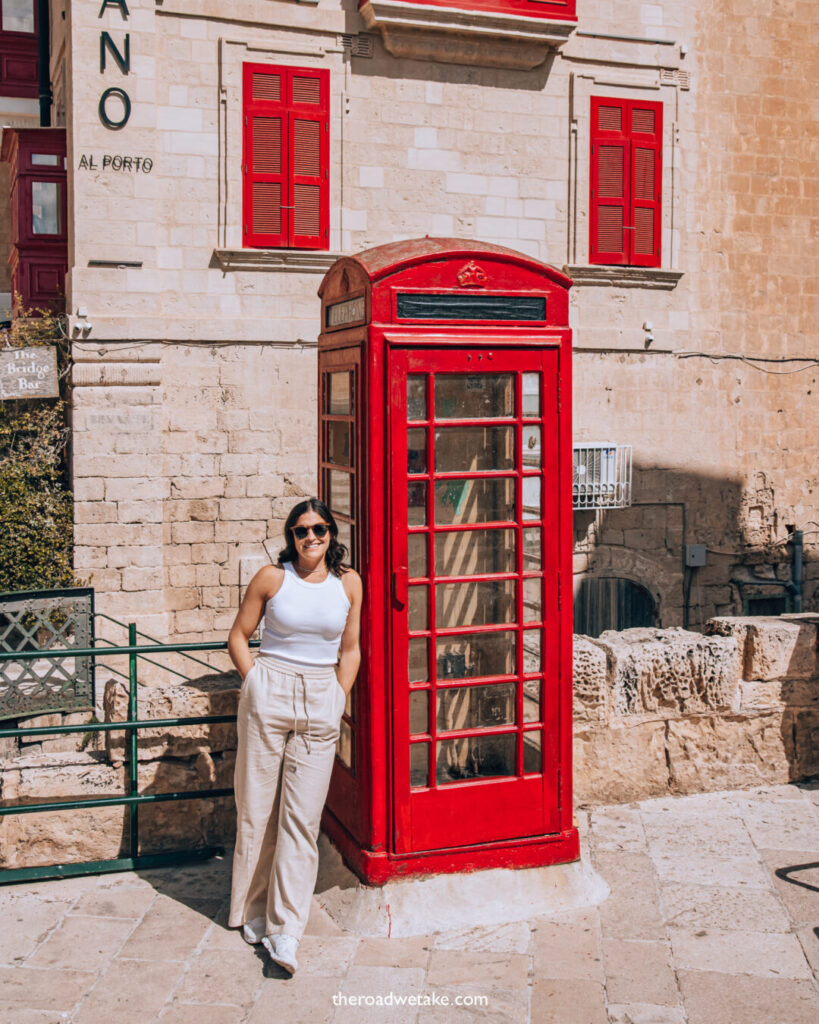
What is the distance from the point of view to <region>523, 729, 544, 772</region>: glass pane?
5223mm

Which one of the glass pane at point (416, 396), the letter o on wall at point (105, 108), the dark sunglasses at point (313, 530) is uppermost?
the letter o on wall at point (105, 108)

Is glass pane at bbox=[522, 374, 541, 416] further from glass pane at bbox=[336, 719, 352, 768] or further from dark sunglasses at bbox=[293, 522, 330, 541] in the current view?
glass pane at bbox=[336, 719, 352, 768]

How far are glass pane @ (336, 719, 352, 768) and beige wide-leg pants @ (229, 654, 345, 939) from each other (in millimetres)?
452

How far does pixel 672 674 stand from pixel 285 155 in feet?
28.7

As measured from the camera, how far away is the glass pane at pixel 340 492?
16.9 ft

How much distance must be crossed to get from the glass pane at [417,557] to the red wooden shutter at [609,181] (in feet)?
32.7

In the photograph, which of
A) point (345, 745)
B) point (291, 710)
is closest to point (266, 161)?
point (345, 745)

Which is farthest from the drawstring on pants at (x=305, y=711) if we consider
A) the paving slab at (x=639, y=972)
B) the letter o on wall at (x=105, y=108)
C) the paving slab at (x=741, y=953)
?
the letter o on wall at (x=105, y=108)

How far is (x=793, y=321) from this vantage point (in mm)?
15453

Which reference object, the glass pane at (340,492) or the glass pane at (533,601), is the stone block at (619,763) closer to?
the glass pane at (533,601)

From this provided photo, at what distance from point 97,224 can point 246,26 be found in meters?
2.81

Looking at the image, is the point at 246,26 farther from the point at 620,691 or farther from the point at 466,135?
the point at 620,691

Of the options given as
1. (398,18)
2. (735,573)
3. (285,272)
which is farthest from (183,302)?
(735,573)

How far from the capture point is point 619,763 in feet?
20.3
